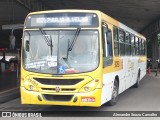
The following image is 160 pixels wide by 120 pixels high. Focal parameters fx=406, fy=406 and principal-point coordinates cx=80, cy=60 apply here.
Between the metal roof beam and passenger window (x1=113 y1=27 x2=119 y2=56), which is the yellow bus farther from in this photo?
the metal roof beam

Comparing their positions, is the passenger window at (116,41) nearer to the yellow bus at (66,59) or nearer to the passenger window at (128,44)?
the yellow bus at (66,59)

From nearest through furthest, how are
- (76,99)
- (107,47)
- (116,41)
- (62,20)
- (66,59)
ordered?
(76,99) < (66,59) < (62,20) < (107,47) < (116,41)

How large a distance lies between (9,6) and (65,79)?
20067 mm

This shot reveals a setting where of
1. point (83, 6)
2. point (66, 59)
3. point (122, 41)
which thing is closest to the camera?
point (66, 59)

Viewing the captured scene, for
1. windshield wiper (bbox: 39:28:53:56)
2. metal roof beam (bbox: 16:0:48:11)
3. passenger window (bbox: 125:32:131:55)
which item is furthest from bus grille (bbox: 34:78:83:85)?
metal roof beam (bbox: 16:0:48:11)

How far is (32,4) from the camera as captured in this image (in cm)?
2667

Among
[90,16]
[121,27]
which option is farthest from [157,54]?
[90,16]

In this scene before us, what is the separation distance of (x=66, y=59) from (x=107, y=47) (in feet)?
4.56

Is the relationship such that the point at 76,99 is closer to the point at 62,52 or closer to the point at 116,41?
the point at 62,52

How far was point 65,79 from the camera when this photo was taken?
10000mm

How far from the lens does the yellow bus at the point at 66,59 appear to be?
9992mm

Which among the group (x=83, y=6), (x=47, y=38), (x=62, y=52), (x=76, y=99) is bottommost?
(x=76, y=99)

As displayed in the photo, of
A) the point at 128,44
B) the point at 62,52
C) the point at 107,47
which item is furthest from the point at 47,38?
the point at 128,44

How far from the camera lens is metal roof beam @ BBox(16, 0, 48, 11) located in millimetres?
24803
